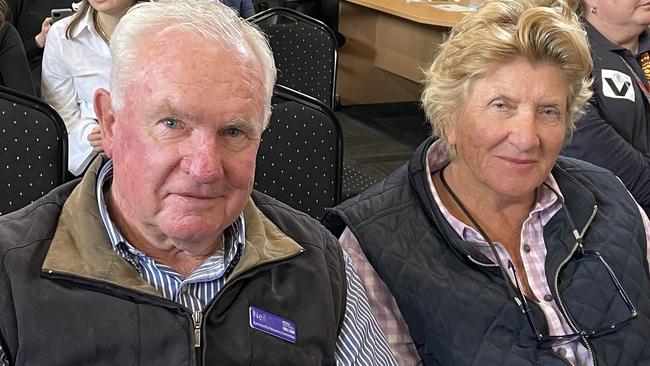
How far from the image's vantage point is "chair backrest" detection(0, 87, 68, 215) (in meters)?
1.72

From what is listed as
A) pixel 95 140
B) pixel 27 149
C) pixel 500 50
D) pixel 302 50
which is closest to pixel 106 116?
pixel 27 149

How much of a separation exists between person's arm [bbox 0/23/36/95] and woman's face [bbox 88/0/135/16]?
355 mm

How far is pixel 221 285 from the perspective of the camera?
1.35 m

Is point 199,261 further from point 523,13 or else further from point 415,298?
point 523,13

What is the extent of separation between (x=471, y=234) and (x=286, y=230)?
1.41ft

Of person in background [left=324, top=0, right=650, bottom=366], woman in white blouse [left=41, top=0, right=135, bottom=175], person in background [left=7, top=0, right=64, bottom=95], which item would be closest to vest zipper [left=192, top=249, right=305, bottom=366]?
person in background [left=324, top=0, right=650, bottom=366]

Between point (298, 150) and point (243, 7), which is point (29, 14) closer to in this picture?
point (243, 7)

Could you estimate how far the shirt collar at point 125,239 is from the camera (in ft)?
4.25

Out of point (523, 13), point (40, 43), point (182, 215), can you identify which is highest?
point (523, 13)

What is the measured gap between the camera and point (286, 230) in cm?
148

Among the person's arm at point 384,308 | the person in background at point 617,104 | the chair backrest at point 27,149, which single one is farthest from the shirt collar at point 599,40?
the chair backrest at point 27,149

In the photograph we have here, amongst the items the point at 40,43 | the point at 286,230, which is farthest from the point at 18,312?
the point at 40,43

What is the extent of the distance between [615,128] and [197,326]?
62.8 inches

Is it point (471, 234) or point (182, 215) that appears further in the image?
point (471, 234)
